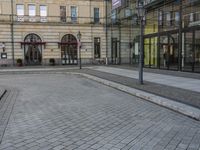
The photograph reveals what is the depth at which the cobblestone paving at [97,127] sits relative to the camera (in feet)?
18.0

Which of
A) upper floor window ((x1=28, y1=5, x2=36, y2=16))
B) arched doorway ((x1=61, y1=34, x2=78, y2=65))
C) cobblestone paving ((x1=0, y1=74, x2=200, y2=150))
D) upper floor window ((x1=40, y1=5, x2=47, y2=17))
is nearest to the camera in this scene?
cobblestone paving ((x1=0, y1=74, x2=200, y2=150))

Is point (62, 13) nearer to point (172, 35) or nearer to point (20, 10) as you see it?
point (20, 10)

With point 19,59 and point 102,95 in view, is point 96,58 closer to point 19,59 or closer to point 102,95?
point 19,59

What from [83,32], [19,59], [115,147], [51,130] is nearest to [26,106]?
[51,130]

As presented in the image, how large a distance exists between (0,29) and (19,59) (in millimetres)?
4485

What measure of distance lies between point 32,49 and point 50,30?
3.53m

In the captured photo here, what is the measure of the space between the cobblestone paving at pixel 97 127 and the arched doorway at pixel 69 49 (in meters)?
29.7

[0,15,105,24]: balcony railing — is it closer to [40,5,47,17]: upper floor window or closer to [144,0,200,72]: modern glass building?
[40,5,47,17]: upper floor window

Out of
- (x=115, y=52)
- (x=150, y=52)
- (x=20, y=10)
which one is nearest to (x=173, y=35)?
(x=150, y=52)

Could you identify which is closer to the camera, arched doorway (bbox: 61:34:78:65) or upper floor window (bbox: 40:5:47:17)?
upper floor window (bbox: 40:5:47:17)

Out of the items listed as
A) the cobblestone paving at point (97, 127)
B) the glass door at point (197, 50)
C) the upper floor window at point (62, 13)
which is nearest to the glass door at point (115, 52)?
the upper floor window at point (62, 13)

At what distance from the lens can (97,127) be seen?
6730mm

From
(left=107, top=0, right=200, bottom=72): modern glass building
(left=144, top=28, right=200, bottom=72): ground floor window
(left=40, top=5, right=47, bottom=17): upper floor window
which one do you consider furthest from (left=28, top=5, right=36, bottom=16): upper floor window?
(left=144, top=28, right=200, bottom=72): ground floor window

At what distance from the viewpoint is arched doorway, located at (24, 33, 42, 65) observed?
38.2 metres
